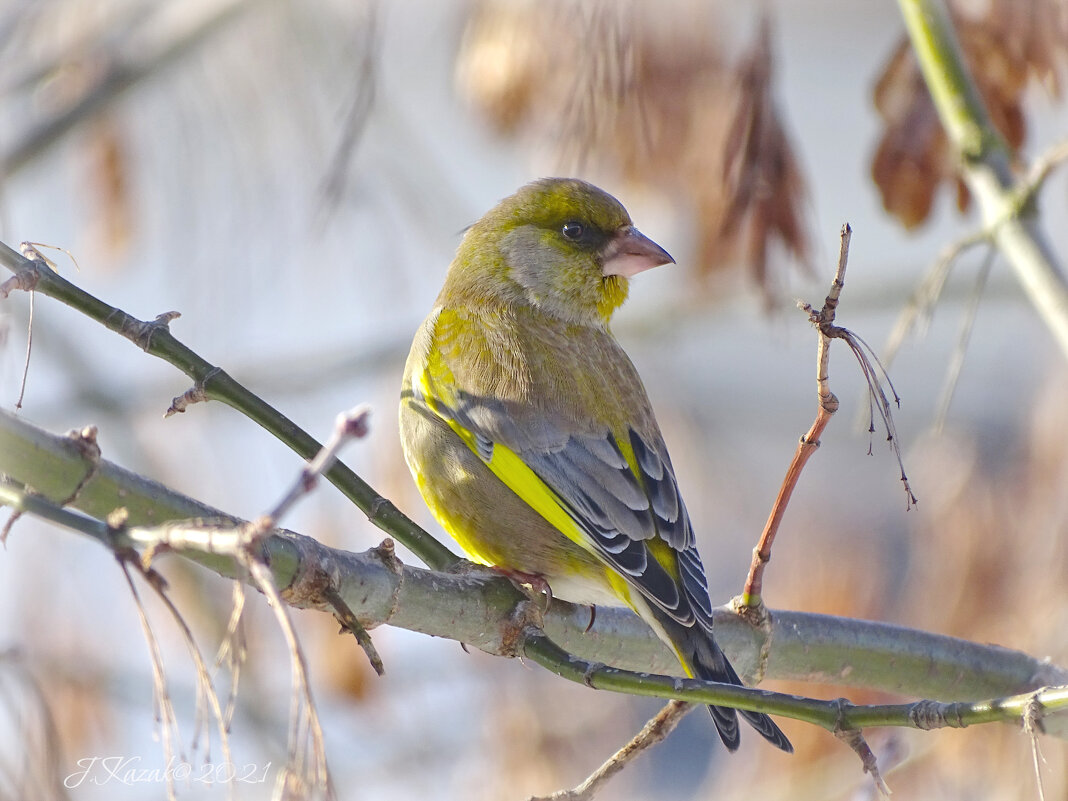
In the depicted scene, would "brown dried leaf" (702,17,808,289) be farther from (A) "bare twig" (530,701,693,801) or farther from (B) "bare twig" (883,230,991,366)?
(A) "bare twig" (530,701,693,801)

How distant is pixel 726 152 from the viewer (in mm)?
3734

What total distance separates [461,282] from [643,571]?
5.00 ft

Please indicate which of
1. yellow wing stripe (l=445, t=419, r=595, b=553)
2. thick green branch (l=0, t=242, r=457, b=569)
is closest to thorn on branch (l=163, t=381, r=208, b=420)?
thick green branch (l=0, t=242, r=457, b=569)

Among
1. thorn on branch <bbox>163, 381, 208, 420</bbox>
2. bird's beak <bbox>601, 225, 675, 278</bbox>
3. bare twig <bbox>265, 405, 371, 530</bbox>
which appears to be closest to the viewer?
bare twig <bbox>265, 405, 371, 530</bbox>

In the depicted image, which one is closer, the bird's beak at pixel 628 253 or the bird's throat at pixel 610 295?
the bird's beak at pixel 628 253

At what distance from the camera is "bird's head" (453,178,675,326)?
414 cm

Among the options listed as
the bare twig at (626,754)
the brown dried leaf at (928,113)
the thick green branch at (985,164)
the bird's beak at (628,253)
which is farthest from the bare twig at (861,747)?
the brown dried leaf at (928,113)

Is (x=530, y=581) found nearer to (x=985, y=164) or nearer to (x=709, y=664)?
(x=709, y=664)

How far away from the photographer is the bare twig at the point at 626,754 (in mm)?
2461

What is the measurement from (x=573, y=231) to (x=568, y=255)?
9 cm

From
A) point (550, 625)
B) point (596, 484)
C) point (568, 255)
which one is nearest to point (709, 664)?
point (550, 625)

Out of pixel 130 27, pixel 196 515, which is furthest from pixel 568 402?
pixel 130 27

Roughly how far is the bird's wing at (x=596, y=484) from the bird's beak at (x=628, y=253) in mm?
659

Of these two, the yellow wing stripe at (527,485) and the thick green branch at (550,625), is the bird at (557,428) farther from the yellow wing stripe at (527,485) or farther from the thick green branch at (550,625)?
the thick green branch at (550,625)
